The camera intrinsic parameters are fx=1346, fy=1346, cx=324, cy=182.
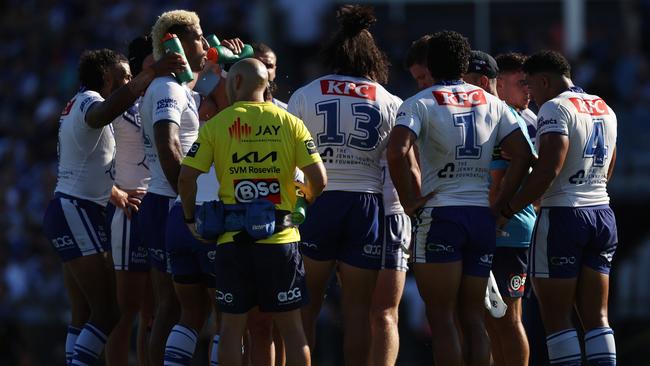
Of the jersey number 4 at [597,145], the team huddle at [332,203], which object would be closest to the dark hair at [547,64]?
the team huddle at [332,203]

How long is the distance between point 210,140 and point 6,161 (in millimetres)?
14335

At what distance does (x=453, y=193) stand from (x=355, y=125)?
0.94 metres

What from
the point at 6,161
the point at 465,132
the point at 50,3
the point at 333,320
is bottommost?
the point at 333,320

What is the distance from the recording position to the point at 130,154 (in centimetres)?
1070

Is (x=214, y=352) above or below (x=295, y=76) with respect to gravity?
below

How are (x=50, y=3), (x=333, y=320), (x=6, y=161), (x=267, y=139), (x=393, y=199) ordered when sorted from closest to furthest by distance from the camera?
(x=267, y=139) → (x=393, y=199) → (x=333, y=320) → (x=6, y=161) → (x=50, y=3)

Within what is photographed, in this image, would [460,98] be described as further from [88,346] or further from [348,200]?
[88,346]

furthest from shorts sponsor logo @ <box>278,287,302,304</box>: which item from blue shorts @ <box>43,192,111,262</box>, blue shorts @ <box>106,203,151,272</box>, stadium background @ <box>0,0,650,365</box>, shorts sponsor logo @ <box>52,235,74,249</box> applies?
stadium background @ <box>0,0,650,365</box>

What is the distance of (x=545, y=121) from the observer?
9.84 meters

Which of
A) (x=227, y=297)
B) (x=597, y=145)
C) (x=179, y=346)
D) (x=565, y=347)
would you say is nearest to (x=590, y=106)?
(x=597, y=145)

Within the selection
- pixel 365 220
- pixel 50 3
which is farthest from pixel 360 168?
pixel 50 3

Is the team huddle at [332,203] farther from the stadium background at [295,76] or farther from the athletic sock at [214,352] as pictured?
the stadium background at [295,76]

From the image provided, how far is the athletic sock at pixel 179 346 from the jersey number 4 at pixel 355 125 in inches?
67.2

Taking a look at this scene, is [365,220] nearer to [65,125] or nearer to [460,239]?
[460,239]
